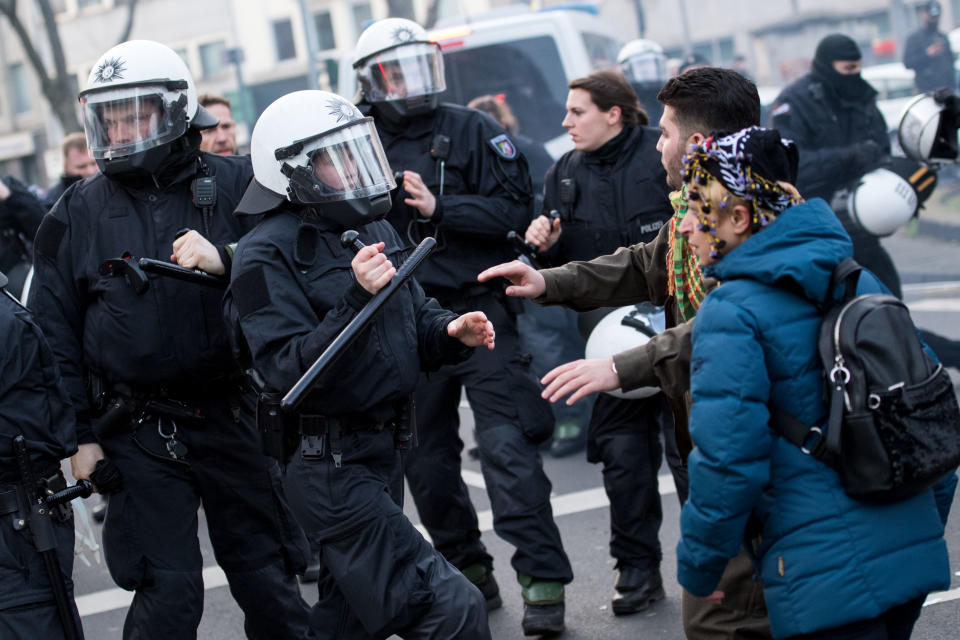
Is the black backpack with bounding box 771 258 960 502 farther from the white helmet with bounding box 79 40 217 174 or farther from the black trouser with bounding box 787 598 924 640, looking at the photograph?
the white helmet with bounding box 79 40 217 174

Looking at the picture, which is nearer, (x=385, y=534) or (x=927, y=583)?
(x=927, y=583)

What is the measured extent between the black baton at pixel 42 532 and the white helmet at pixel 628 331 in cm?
209

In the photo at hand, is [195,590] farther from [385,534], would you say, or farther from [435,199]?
[435,199]

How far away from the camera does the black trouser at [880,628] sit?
268cm

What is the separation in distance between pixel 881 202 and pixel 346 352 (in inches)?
162

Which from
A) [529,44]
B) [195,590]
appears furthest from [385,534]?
[529,44]

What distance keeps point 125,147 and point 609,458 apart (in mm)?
2173

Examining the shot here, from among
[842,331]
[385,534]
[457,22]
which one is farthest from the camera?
[457,22]

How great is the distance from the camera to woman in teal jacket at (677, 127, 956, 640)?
2.63 meters

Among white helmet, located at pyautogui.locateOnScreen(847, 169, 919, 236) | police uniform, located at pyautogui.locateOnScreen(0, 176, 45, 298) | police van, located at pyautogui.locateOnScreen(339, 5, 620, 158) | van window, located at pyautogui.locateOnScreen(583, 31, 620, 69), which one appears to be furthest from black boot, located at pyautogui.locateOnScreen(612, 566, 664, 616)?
van window, located at pyautogui.locateOnScreen(583, 31, 620, 69)

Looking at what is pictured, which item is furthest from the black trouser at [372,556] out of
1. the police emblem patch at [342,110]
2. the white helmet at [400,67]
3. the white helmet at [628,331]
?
the white helmet at [400,67]

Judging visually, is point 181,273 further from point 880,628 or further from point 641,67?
point 641,67

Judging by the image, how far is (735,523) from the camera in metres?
2.65

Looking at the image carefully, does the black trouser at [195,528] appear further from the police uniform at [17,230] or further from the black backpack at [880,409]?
the police uniform at [17,230]
